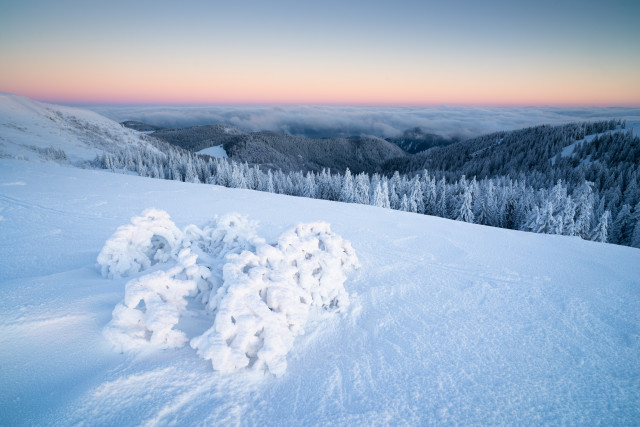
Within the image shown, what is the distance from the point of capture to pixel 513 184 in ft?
198

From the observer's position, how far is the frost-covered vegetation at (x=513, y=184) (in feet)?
101

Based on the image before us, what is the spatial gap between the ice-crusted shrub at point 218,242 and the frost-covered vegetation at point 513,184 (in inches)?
1310

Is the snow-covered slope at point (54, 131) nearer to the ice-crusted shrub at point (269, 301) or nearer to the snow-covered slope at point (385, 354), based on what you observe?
the snow-covered slope at point (385, 354)

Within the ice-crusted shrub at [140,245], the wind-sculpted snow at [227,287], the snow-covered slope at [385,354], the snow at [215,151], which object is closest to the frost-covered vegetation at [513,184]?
the snow-covered slope at [385,354]

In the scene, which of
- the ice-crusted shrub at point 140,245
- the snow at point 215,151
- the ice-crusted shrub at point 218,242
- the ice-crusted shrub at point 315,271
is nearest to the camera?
the ice-crusted shrub at point 218,242

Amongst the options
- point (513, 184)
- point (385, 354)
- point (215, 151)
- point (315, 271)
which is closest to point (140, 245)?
point (315, 271)

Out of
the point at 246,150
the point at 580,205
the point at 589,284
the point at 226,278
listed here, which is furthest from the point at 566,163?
the point at 246,150

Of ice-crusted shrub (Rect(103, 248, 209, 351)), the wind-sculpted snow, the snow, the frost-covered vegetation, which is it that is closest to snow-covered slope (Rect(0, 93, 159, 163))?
the frost-covered vegetation

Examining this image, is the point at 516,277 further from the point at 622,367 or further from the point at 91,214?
the point at 91,214

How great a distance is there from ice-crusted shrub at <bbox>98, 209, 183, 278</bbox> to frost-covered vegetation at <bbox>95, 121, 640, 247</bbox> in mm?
33766

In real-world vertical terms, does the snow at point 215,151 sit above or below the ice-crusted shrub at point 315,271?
below

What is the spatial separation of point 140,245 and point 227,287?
Answer: 2.64 meters

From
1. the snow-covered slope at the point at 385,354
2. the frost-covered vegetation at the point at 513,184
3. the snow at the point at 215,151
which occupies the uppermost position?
the snow-covered slope at the point at 385,354

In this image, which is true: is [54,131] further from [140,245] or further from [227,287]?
[227,287]
